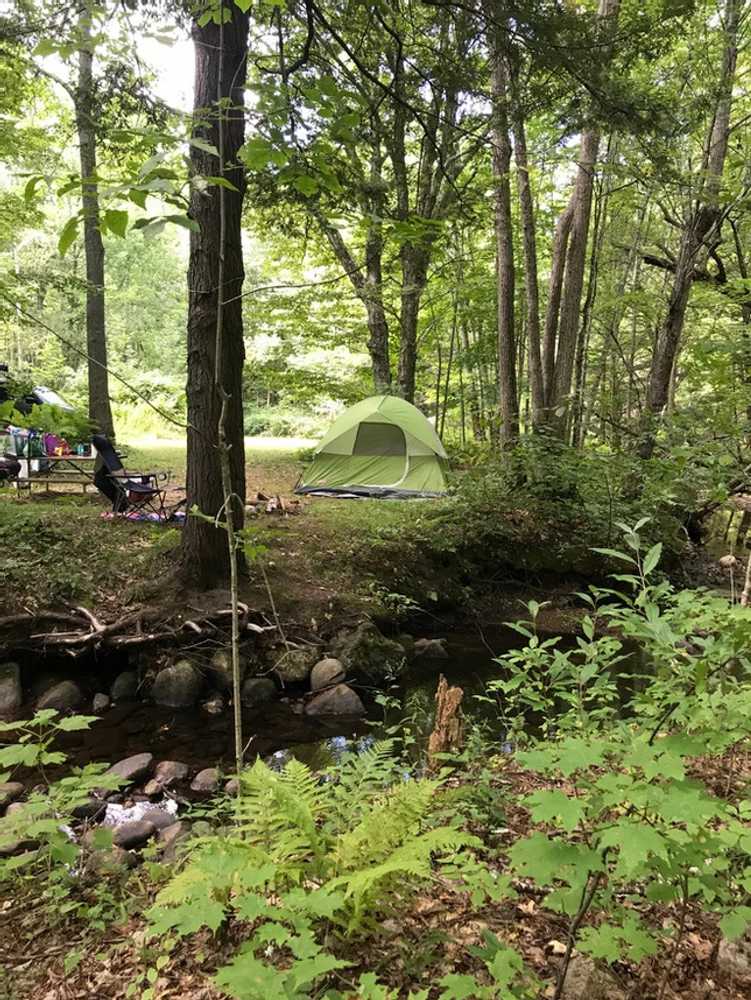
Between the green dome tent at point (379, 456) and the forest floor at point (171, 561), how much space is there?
173 centimetres

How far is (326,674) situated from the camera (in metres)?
5.60

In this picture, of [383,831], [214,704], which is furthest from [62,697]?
[383,831]

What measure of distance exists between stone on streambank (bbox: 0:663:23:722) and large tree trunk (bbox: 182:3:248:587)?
166 centimetres

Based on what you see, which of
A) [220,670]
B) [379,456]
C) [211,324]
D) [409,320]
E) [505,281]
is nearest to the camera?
[211,324]

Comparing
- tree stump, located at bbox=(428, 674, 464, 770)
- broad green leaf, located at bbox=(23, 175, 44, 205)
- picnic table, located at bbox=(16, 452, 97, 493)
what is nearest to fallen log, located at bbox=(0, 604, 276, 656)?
→ tree stump, located at bbox=(428, 674, 464, 770)

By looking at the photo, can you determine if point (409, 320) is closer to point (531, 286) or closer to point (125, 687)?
point (531, 286)

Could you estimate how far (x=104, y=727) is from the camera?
4812mm

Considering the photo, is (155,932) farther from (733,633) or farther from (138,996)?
(733,633)

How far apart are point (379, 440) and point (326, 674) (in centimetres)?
590

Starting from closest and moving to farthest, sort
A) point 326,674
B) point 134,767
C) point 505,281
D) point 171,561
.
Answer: point 134,767 < point 326,674 < point 171,561 < point 505,281

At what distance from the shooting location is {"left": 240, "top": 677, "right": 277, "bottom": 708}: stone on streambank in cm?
538

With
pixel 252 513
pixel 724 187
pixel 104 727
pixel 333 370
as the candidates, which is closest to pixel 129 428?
pixel 333 370

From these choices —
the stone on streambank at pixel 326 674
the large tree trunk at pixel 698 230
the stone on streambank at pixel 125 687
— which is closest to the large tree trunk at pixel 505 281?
the large tree trunk at pixel 698 230

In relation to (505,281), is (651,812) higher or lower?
lower
